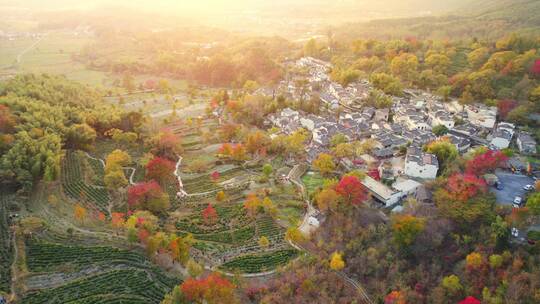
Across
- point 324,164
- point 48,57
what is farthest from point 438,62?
point 48,57

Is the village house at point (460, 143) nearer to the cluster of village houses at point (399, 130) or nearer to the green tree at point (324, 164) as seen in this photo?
the cluster of village houses at point (399, 130)

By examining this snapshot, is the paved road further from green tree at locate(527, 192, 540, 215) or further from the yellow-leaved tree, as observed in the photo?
the yellow-leaved tree

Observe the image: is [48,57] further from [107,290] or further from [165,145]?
[107,290]


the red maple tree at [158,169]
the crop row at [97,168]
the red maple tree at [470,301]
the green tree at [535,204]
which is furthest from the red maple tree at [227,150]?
the green tree at [535,204]

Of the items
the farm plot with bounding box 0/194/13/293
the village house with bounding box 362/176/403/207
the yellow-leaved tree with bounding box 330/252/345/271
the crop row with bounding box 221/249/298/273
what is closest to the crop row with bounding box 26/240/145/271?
the farm plot with bounding box 0/194/13/293

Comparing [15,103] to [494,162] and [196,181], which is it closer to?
[196,181]

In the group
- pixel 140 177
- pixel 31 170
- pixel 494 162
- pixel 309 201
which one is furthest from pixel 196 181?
pixel 494 162
